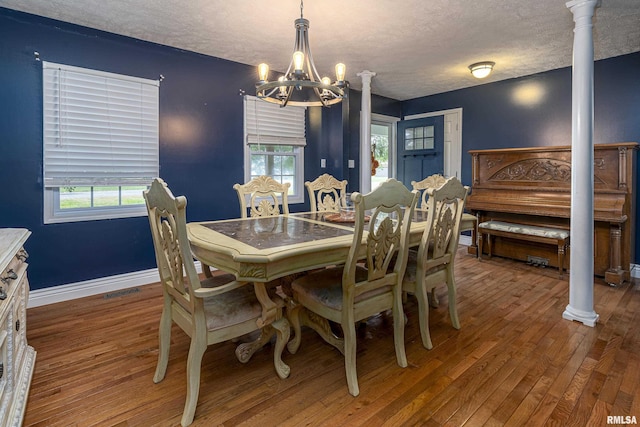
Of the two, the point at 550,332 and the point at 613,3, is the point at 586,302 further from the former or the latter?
the point at 613,3

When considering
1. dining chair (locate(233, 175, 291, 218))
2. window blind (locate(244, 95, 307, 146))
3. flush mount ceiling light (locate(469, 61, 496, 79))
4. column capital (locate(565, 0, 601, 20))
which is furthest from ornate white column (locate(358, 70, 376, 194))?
column capital (locate(565, 0, 601, 20))

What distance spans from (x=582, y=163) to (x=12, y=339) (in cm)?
344

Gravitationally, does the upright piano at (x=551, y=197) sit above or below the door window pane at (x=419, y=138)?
below

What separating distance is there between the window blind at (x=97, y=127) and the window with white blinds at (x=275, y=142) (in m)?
1.02

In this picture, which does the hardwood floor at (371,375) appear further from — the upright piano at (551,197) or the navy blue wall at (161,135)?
the upright piano at (551,197)

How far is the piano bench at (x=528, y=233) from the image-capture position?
11.7 ft

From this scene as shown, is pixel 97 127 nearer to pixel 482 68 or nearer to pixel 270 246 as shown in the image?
pixel 270 246

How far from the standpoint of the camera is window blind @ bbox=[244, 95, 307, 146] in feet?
13.0

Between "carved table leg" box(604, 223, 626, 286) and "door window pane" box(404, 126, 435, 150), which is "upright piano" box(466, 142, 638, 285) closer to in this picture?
"carved table leg" box(604, 223, 626, 286)

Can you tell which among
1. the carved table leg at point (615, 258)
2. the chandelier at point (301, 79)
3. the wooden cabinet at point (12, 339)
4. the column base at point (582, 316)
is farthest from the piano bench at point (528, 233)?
the wooden cabinet at point (12, 339)

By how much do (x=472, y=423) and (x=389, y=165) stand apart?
473 centimetres

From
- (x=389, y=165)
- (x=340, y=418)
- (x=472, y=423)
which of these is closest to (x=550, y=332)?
(x=472, y=423)

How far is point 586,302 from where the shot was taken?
247 cm

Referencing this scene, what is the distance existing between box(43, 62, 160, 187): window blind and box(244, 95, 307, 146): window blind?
39.8 inches
